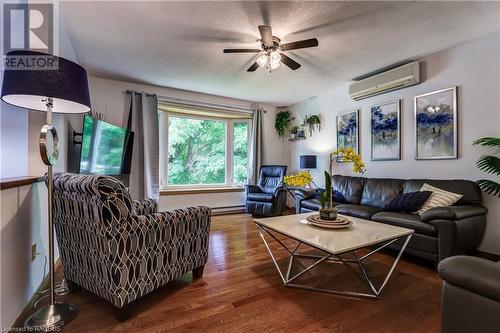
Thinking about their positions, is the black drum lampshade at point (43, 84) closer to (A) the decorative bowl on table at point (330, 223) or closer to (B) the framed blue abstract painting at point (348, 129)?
(A) the decorative bowl on table at point (330, 223)

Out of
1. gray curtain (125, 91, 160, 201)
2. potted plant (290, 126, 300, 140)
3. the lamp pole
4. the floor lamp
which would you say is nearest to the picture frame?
potted plant (290, 126, 300, 140)

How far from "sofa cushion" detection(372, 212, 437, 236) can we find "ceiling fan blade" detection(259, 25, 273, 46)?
2.24m

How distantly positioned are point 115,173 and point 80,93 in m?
2.26

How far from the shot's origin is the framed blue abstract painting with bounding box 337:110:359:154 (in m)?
4.09

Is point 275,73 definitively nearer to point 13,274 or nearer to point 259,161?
point 259,161

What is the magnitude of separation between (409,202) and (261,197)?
236cm

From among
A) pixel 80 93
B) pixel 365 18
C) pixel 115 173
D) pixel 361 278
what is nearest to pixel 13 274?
pixel 80 93

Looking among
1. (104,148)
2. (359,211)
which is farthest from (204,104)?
(359,211)

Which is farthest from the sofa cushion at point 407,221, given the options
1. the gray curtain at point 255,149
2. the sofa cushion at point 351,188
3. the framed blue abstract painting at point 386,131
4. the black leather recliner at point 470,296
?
the gray curtain at point 255,149

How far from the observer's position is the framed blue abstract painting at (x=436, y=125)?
2.91m

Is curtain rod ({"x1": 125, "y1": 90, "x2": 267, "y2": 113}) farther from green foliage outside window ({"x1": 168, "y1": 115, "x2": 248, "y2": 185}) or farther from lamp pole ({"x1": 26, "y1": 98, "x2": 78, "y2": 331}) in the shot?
lamp pole ({"x1": 26, "y1": 98, "x2": 78, "y2": 331})

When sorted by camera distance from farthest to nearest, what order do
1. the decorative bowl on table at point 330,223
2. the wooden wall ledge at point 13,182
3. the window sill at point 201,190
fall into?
the window sill at point 201,190
the decorative bowl on table at point 330,223
the wooden wall ledge at point 13,182

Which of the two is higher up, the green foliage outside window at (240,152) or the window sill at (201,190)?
the green foliage outside window at (240,152)

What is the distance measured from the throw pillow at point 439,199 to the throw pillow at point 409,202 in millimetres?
37
